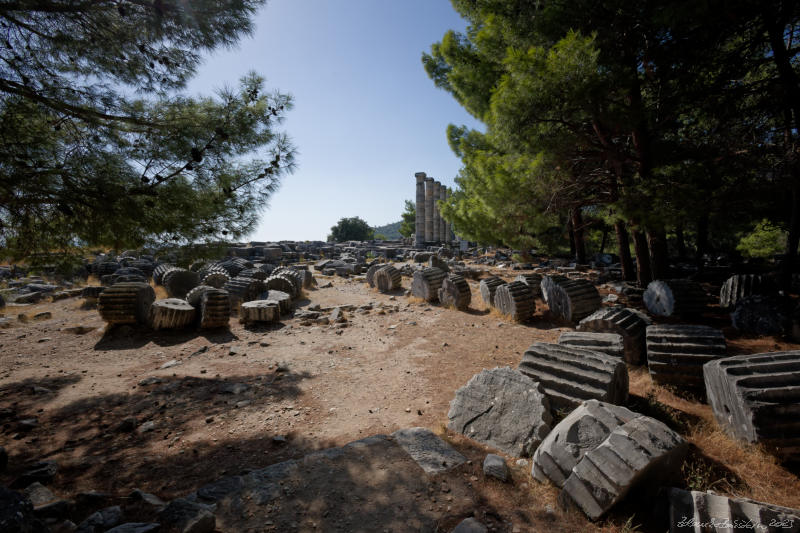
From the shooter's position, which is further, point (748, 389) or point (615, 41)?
point (615, 41)

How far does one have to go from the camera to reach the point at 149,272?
14898mm

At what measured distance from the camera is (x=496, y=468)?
247 centimetres

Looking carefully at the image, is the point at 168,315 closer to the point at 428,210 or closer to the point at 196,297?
the point at 196,297

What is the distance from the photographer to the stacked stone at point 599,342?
13.1 ft

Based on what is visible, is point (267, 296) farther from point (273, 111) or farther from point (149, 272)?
point (149, 272)

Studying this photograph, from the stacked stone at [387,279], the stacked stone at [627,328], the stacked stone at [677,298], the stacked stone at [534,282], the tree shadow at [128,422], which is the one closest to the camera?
the tree shadow at [128,422]

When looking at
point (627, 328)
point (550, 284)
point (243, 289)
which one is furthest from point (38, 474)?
point (550, 284)

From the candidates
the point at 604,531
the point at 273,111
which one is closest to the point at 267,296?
the point at 273,111

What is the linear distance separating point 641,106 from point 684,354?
5372mm

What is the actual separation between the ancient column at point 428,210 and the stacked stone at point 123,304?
1043 inches

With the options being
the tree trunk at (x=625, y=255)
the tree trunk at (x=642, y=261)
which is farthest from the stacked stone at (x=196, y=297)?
the tree trunk at (x=625, y=255)

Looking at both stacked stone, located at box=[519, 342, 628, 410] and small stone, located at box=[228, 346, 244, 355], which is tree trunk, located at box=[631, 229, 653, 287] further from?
small stone, located at box=[228, 346, 244, 355]

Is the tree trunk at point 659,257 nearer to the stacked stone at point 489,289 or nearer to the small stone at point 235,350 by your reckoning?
the stacked stone at point 489,289

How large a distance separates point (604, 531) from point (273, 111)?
227 inches
